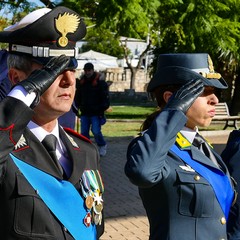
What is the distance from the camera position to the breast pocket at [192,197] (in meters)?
2.55

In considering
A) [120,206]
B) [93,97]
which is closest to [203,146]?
[120,206]

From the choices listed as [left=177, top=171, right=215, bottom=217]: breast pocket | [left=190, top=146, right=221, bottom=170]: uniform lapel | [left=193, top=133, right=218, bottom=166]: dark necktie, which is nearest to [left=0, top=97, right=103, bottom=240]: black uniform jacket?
[left=177, top=171, right=215, bottom=217]: breast pocket

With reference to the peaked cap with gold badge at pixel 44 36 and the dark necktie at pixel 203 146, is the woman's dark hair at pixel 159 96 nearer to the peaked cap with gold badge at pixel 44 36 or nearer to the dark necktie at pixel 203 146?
the dark necktie at pixel 203 146

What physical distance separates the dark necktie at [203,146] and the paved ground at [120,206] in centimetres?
317

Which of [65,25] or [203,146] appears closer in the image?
[65,25]

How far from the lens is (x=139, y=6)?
29.5 ft

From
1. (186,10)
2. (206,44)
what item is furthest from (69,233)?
(206,44)

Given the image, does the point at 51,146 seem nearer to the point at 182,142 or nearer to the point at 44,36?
the point at 44,36

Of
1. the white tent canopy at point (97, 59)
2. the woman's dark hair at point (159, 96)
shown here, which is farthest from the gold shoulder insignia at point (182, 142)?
the white tent canopy at point (97, 59)

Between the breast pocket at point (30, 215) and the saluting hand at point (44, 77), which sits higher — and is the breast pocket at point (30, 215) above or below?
below

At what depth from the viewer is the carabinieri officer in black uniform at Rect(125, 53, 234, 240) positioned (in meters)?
2.36

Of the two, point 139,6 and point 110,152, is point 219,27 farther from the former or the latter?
point 110,152

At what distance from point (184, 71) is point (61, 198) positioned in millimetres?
930

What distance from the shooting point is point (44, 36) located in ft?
7.41
